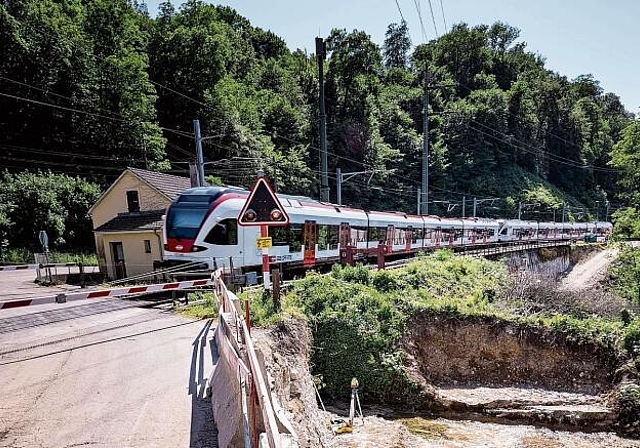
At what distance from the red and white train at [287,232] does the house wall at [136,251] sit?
5.45 meters

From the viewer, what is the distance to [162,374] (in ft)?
19.9

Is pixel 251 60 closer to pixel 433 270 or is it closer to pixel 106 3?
pixel 106 3

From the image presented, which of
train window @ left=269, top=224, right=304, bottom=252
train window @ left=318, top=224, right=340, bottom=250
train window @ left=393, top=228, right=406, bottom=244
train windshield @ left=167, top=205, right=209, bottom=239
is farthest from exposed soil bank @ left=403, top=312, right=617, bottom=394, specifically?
train window @ left=393, top=228, right=406, bottom=244

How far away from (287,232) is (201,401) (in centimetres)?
1076

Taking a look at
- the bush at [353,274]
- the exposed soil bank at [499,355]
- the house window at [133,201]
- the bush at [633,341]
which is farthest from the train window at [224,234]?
the bush at [633,341]

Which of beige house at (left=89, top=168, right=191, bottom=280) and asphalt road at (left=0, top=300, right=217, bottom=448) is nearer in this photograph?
asphalt road at (left=0, top=300, right=217, bottom=448)

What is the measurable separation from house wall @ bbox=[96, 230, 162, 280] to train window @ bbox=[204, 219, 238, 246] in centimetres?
610

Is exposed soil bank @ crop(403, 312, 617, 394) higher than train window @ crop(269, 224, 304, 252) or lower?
lower

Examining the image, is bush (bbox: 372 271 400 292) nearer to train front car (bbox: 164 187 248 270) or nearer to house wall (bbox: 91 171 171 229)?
train front car (bbox: 164 187 248 270)

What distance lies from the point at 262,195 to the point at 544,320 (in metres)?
10.9

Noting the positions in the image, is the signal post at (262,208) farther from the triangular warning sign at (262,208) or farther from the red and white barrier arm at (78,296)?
the red and white barrier arm at (78,296)

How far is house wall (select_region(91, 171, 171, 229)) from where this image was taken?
70.6ft

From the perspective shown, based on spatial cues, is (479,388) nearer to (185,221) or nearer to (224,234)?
(224,234)

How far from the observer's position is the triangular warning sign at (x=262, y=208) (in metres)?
7.22
